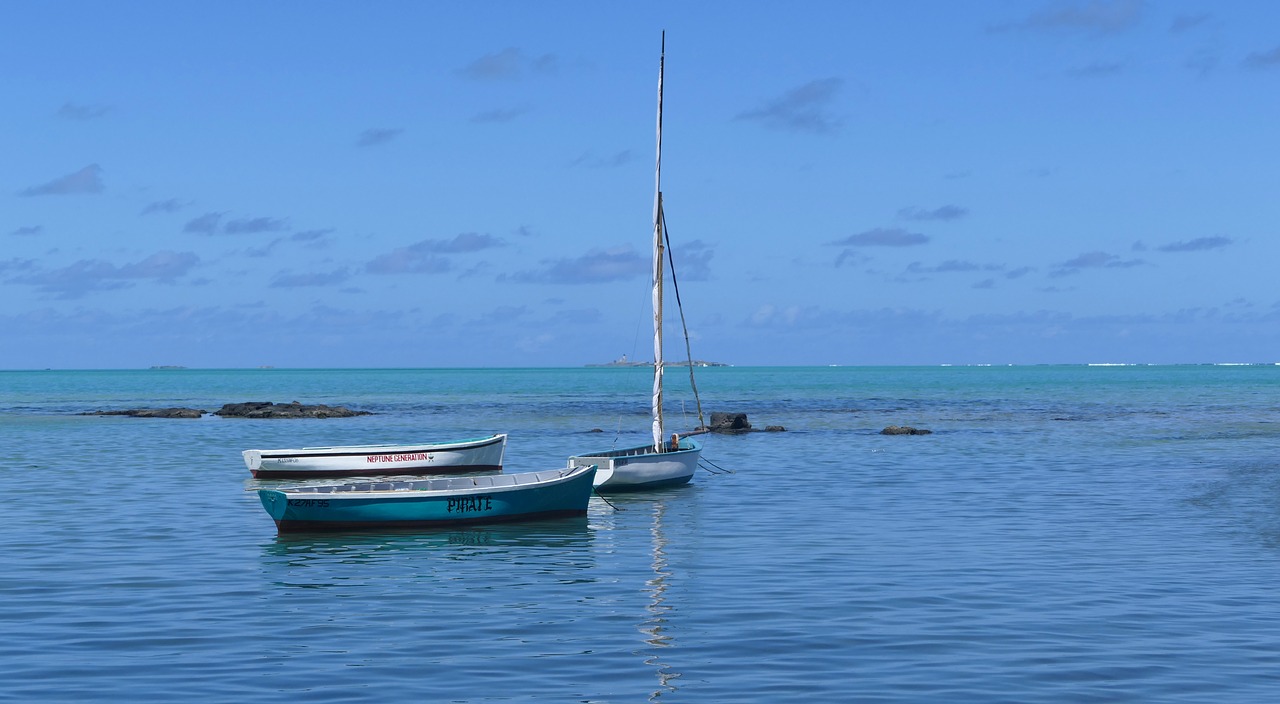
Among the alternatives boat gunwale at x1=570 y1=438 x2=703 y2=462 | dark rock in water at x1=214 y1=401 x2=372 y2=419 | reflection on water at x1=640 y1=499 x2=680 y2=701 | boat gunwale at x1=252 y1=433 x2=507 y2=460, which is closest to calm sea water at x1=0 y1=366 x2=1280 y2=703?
reflection on water at x1=640 y1=499 x2=680 y2=701

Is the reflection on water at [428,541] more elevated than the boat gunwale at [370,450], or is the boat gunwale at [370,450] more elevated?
the boat gunwale at [370,450]

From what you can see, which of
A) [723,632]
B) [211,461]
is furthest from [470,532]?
[211,461]

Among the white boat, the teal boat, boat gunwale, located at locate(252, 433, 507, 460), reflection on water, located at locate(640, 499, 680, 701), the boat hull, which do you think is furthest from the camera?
boat gunwale, located at locate(252, 433, 507, 460)

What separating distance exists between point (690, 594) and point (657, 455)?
72.0 feet

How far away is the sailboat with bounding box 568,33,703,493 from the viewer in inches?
1761

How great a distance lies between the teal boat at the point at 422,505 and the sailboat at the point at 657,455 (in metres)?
7.46

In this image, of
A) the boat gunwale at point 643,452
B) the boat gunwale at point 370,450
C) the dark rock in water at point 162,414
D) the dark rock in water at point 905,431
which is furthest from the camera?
the dark rock in water at point 162,414

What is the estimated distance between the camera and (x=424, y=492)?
33.9 m

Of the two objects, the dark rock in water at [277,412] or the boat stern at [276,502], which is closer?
the boat stern at [276,502]

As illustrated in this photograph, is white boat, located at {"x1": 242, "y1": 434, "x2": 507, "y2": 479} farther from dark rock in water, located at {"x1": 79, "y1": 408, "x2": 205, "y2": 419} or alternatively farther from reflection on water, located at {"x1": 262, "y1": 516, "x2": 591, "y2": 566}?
dark rock in water, located at {"x1": 79, "y1": 408, "x2": 205, "y2": 419}

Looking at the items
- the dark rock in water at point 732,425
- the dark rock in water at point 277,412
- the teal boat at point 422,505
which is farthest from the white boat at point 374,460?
the dark rock in water at point 277,412

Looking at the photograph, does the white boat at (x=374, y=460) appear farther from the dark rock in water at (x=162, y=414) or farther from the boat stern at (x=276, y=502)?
the dark rock in water at (x=162, y=414)

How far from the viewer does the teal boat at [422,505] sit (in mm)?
33031

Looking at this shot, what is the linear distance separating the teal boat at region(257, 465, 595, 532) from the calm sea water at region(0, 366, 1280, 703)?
2.23 ft
